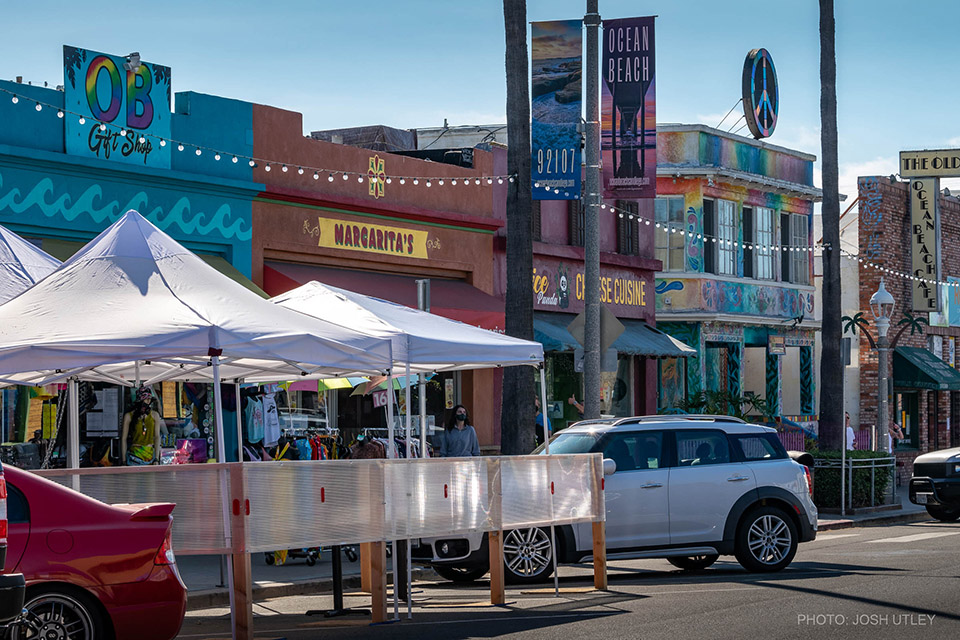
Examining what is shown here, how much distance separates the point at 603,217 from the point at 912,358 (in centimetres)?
1368

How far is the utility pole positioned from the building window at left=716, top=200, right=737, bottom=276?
1397 cm

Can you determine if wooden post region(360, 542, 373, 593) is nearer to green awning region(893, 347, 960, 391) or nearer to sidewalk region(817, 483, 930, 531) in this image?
sidewalk region(817, 483, 930, 531)

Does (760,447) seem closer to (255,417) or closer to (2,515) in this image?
(255,417)

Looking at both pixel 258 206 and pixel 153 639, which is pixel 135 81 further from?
pixel 153 639

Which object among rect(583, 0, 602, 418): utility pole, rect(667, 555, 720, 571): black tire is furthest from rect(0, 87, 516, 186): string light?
rect(667, 555, 720, 571): black tire

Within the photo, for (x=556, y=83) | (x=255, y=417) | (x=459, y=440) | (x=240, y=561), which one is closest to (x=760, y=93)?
(x=556, y=83)

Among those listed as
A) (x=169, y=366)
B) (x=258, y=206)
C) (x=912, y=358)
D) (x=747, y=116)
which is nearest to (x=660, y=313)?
(x=747, y=116)

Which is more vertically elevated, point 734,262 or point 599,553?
point 734,262

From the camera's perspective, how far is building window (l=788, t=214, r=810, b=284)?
37.0m

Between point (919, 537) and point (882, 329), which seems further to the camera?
point (882, 329)

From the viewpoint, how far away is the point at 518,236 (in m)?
19.3

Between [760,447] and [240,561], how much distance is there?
289 inches

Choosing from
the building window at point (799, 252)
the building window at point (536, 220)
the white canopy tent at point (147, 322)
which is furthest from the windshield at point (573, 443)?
the building window at point (799, 252)

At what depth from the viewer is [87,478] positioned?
10.4 metres
